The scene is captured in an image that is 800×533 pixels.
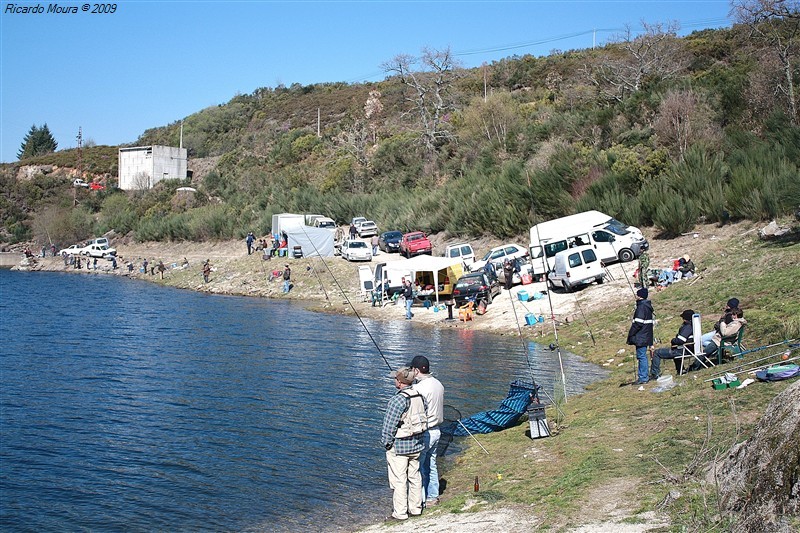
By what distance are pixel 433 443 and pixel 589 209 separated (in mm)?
32366

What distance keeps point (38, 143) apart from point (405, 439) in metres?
142

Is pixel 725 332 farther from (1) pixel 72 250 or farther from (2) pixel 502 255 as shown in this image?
(1) pixel 72 250

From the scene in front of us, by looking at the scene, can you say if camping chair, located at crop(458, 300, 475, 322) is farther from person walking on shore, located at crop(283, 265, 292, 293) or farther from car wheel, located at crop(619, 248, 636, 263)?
person walking on shore, located at crop(283, 265, 292, 293)

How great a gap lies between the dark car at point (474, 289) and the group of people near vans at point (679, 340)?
698 inches

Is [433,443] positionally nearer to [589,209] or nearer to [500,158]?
[589,209]

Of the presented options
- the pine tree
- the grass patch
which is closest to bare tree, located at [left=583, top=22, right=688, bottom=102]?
the grass patch

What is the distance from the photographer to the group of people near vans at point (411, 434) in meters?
9.95

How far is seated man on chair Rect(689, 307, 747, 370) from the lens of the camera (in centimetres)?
1542

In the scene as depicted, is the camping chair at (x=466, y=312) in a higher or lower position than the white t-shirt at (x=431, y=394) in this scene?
lower

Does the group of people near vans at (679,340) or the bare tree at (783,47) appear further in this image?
the bare tree at (783,47)

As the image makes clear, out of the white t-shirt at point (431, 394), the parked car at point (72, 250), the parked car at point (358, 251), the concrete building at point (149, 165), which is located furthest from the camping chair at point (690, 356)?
the concrete building at point (149, 165)

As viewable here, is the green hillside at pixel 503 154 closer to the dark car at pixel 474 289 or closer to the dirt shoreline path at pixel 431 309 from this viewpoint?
the dirt shoreline path at pixel 431 309

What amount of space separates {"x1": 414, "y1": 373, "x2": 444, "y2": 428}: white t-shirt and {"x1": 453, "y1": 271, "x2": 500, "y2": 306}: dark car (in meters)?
23.2

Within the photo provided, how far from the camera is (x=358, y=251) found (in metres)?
49.1
